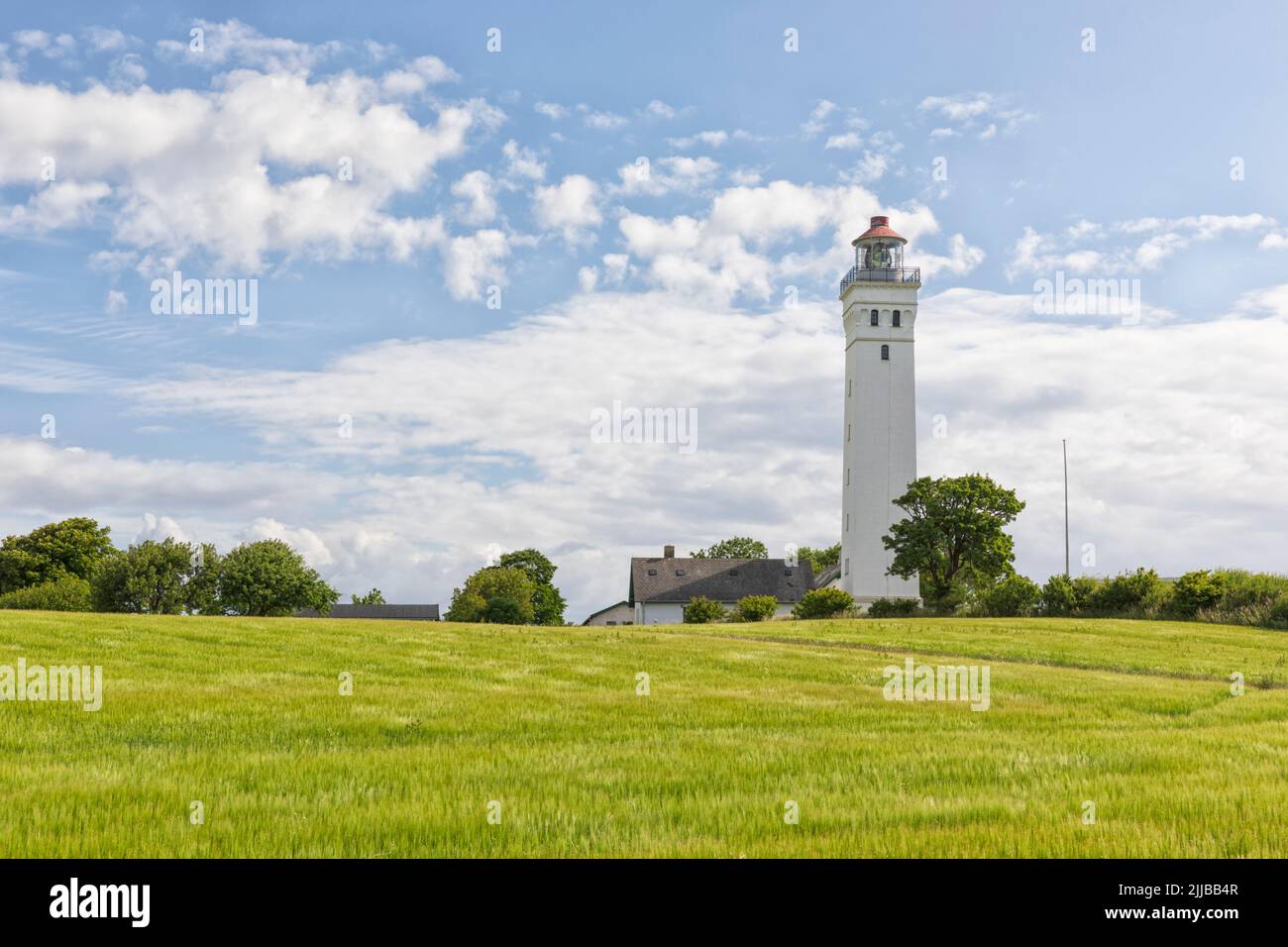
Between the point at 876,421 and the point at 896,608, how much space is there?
18428mm

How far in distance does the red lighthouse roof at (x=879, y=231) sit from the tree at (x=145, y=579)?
2295 inches

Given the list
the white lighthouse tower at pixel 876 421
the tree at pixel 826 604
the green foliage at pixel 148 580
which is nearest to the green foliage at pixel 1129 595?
the tree at pixel 826 604

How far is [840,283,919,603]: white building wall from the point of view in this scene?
72.2 metres

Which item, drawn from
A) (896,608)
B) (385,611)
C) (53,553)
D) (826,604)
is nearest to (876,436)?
(826,604)

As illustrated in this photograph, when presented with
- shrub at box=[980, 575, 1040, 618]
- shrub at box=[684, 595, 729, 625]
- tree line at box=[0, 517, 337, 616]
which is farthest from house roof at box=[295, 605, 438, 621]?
shrub at box=[980, 575, 1040, 618]

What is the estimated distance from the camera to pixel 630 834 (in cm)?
740

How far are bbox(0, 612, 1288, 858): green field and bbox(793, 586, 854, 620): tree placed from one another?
1545 inches

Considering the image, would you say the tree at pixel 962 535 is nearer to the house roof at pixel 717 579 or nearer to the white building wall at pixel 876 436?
the white building wall at pixel 876 436

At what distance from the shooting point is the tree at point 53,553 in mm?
83500

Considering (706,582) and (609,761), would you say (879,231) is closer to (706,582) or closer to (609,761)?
(706,582)

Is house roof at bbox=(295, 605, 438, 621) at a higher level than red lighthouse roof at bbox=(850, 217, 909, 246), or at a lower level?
lower

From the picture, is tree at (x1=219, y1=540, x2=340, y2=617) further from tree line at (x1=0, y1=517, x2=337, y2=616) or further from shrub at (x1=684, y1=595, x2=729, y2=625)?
shrub at (x1=684, y1=595, x2=729, y2=625)
